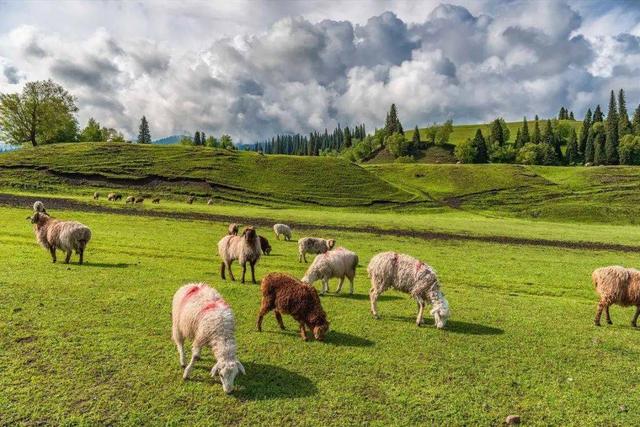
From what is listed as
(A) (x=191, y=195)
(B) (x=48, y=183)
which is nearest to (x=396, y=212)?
(A) (x=191, y=195)

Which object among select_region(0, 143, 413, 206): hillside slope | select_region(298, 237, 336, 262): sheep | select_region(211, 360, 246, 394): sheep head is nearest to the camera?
select_region(211, 360, 246, 394): sheep head

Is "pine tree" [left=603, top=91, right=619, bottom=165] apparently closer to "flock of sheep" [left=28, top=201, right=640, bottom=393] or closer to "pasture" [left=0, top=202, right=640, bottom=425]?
"pasture" [left=0, top=202, right=640, bottom=425]

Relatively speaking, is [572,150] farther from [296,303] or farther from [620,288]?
[296,303]

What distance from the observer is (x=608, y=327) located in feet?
46.2

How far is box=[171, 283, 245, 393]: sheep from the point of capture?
29.0 ft

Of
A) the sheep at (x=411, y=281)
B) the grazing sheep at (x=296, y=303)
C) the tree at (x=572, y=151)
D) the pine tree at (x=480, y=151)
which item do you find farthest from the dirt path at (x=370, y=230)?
the tree at (x=572, y=151)

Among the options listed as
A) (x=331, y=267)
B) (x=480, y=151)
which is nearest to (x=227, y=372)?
(x=331, y=267)

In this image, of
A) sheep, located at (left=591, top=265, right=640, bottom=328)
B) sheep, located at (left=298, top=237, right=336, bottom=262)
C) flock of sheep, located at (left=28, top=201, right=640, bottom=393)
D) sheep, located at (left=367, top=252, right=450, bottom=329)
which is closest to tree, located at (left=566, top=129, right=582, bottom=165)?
sheep, located at (left=298, top=237, right=336, bottom=262)

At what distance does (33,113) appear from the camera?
103500 millimetres

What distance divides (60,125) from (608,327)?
125m

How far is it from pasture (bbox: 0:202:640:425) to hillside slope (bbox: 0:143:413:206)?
5820 cm

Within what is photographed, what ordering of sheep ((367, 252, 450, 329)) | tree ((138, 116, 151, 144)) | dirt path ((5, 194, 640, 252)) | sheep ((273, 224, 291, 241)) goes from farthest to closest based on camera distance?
tree ((138, 116, 151, 144))
dirt path ((5, 194, 640, 252))
sheep ((273, 224, 291, 241))
sheep ((367, 252, 450, 329))

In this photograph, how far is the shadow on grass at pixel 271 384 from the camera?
8.91 metres

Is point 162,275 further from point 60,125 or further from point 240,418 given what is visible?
point 60,125
